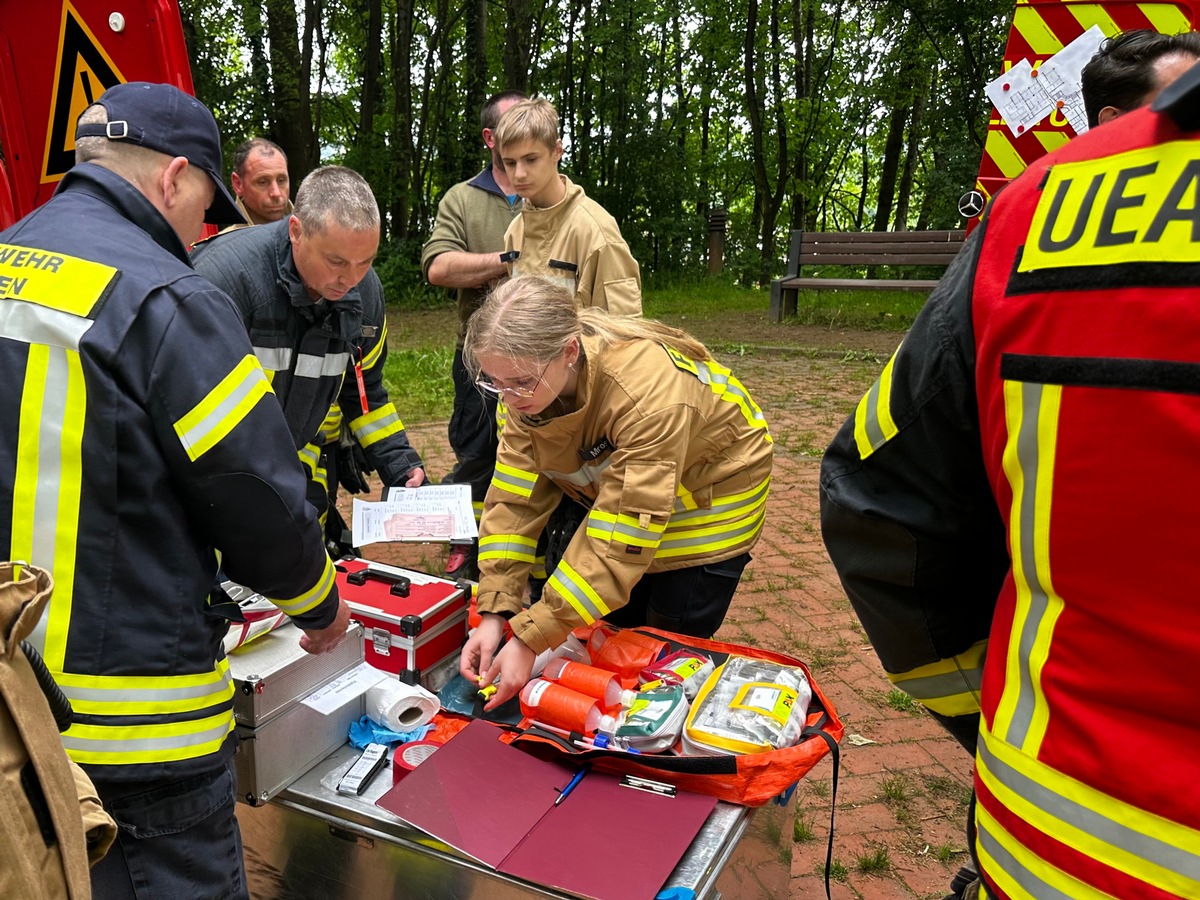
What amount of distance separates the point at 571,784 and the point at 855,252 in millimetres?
10326

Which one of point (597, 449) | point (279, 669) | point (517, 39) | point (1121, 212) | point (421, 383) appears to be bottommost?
point (421, 383)

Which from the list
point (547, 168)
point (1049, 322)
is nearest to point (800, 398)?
point (547, 168)

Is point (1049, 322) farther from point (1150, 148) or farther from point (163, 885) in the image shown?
point (163, 885)

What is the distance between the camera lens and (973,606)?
1354 mm

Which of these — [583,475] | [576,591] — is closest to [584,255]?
[583,475]

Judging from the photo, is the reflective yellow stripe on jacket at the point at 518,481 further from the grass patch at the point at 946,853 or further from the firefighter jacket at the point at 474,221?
the firefighter jacket at the point at 474,221

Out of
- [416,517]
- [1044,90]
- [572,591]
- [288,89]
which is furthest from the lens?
[288,89]

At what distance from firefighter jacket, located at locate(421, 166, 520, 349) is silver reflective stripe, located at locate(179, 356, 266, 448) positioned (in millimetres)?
2647

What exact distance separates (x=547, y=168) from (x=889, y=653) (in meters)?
2.69

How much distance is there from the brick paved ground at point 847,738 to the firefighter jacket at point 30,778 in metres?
2.13

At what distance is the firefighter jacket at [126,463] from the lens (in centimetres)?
158

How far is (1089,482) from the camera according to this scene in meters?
0.92

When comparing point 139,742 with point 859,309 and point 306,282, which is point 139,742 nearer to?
point 306,282

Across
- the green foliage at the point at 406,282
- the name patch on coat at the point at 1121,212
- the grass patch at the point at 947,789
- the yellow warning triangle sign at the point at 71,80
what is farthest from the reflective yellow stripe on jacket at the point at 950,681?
the green foliage at the point at 406,282
